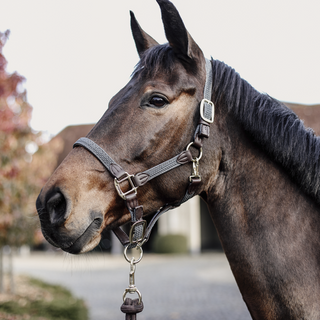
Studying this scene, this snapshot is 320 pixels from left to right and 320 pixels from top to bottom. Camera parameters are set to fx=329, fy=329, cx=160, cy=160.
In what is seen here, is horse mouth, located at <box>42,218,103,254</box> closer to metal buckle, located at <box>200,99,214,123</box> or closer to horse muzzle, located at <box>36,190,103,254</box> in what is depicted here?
horse muzzle, located at <box>36,190,103,254</box>

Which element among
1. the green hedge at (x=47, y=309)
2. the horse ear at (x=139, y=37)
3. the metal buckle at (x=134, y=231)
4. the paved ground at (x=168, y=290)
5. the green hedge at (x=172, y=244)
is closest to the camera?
the metal buckle at (x=134, y=231)

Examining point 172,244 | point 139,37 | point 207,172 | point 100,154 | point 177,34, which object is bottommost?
point 172,244

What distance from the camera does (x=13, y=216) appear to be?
707cm

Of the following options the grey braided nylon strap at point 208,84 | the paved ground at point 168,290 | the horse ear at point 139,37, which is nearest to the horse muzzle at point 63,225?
the grey braided nylon strap at point 208,84

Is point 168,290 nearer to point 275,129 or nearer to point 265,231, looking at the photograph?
point 265,231

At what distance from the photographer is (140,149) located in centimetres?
170

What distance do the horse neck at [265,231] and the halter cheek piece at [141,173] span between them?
0.60 ft

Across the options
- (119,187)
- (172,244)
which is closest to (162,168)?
(119,187)

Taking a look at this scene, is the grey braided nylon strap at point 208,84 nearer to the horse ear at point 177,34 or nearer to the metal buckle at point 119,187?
the horse ear at point 177,34

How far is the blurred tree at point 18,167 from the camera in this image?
5.84 m

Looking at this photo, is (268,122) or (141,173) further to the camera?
(268,122)

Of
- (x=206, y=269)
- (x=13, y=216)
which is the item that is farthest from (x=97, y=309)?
(x=206, y=269)

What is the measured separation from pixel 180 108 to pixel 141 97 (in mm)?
217

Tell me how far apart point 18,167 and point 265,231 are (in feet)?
19.6
